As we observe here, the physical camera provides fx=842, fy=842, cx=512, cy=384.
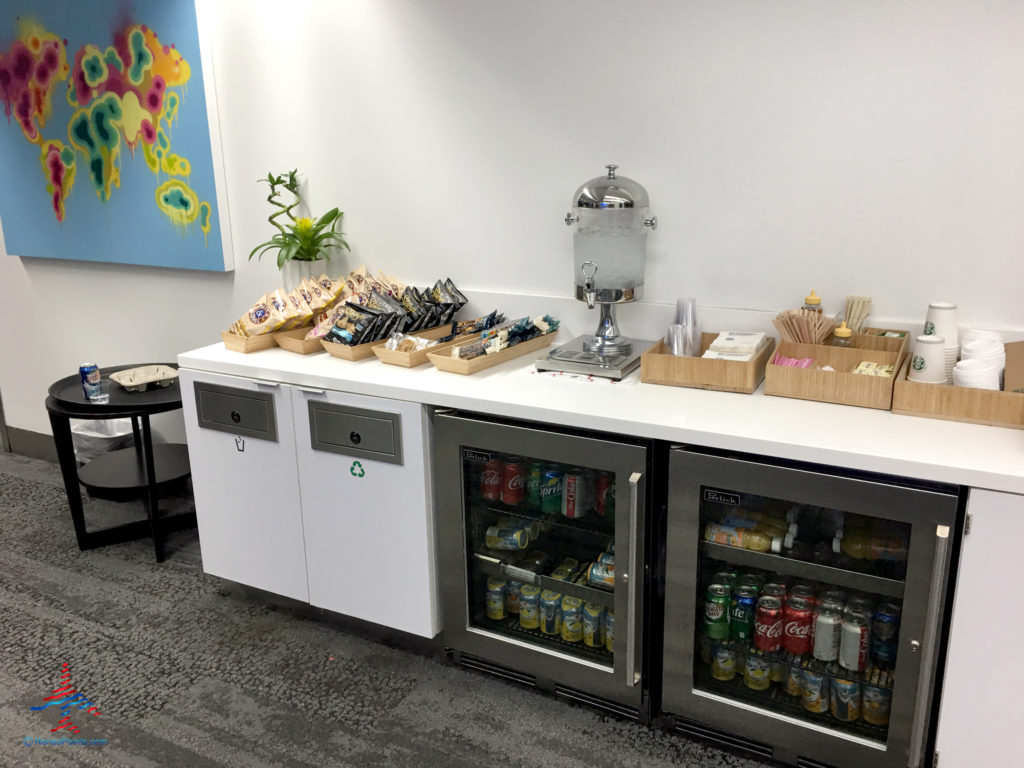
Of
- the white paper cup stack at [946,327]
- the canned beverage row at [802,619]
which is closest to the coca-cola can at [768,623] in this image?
the canned beverage row at [802,619]

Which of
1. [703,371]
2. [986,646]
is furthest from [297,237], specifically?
[986,646]

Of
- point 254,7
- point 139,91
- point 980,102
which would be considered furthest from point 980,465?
point 139,91

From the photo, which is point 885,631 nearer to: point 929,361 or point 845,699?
point 845,699

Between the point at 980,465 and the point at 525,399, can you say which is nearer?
the point at 980,465

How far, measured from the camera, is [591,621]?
2.16 metres

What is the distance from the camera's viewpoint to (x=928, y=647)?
5.41 feet

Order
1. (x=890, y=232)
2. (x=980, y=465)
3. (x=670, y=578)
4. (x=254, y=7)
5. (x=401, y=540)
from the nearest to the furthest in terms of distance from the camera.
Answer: (x=980, y=465) → (x=670, y=578) → (x=890, y=232) → (x=401, y=540) → (x=254, y=7)

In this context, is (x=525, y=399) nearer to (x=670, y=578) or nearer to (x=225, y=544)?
(x=670, y=578)

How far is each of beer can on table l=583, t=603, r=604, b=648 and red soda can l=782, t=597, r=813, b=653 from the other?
0.46 m

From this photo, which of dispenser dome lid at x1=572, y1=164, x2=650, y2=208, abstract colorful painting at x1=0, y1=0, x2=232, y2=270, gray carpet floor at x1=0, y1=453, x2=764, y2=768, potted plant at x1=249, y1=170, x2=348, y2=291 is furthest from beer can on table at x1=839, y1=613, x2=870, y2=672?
abstract colorful painting at x1=0, y1=0, x2=232, y2=270

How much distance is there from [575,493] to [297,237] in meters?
1.37

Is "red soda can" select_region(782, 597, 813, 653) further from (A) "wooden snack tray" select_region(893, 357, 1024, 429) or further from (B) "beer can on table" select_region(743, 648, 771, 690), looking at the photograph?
(A) "wooden snack tray" select_region(893, 357, 1024, 429)

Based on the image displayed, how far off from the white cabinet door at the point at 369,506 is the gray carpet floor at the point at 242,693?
19 cm

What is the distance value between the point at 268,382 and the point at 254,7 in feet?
4.37
